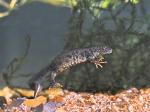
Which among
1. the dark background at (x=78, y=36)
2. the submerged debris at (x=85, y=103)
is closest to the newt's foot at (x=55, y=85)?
the submerged debris at (x=85, y=103)

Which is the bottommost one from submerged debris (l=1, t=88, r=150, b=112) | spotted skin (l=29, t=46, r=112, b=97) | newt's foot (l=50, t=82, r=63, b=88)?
submerged debris (l=1, t=88, r=150, b=112)

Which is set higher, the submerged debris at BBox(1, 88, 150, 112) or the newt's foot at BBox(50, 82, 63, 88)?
the newt's foot at BBox(50, 82, 63, 88)

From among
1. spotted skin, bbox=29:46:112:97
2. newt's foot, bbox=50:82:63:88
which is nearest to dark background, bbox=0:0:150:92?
spotted skin, bbox=29:46:112:97

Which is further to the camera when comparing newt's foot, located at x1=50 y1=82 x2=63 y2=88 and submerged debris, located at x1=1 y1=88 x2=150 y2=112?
newt's foot, located at x1=50 y1=82 x2=63 y2=88

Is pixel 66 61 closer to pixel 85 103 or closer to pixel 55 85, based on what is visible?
pixel 55 85

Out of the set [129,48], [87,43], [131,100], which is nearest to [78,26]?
[87,43]

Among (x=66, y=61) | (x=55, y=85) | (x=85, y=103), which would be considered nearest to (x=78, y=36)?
(x=66, y=61)

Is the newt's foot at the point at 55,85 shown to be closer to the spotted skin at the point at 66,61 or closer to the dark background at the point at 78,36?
the spotted skin at the point at 66,61

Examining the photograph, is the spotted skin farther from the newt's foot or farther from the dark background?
the dark background

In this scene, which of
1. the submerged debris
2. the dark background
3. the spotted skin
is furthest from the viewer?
the dark background
